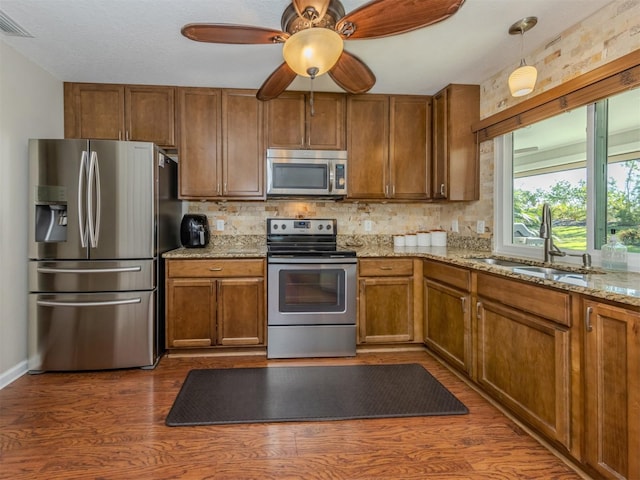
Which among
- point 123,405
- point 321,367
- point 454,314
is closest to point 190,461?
point 123,405

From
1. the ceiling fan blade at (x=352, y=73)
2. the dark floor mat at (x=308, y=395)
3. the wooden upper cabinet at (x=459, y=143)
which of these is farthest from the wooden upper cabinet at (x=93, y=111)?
the wooden upper cabinet at (x=459, y=143)

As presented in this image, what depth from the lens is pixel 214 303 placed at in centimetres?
299

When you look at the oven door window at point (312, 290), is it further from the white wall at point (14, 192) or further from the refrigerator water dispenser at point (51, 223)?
the white wall at point (14, 192)

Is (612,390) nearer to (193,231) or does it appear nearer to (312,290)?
(312,290)

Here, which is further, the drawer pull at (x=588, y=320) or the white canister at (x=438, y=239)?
the white canister at (x=438, y=239)

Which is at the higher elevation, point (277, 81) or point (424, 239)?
point (277, 81)

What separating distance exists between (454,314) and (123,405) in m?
2.24

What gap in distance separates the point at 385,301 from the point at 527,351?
4.45 ft

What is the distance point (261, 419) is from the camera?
2.04m

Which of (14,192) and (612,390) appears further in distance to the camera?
(14,192)

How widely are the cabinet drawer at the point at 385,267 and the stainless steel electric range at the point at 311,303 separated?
116mm

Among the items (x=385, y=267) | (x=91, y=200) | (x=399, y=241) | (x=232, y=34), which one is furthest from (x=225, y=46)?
(x=399, y=241)

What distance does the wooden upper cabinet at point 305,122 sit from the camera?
3340 millimetres

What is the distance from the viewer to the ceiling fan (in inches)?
60.4
